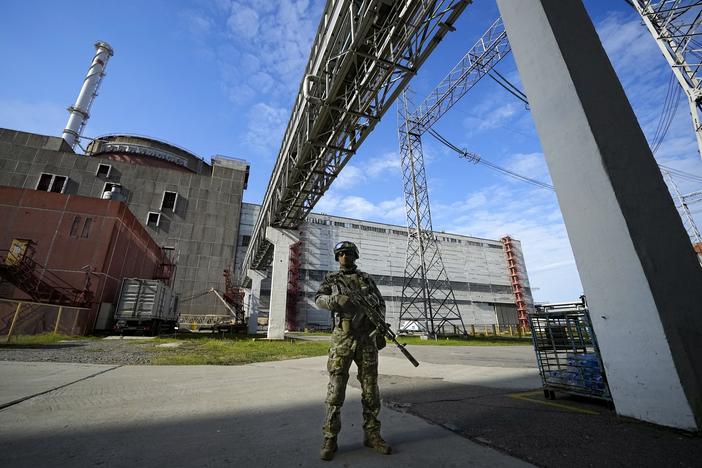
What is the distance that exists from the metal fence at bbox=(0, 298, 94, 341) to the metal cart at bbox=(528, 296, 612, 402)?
17.6m

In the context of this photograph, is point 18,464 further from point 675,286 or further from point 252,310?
point 252,310

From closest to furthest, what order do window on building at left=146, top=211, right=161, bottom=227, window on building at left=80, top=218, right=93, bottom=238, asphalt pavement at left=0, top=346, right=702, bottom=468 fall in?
asphalt pavement at left=0, top=346, right=702, bottom=468 < window on building at left=80, top=218, right=93, bottom=238 < window on building at left=146, top=211, right=161, bottom=227

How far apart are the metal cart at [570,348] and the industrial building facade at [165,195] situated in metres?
30.2

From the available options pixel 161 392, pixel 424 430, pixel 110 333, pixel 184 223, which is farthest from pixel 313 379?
pixel 184 223

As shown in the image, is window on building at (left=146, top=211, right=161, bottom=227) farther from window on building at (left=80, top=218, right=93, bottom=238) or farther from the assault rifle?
the assault rifle

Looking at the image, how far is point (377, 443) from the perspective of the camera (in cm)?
222

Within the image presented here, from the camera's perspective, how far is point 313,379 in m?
5.31

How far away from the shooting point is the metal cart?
11.0 feet

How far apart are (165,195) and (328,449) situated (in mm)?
36727

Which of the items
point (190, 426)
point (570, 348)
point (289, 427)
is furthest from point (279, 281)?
point (570, 348)

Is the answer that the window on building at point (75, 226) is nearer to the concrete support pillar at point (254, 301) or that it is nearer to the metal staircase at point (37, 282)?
the metal staircase at point (37, 282)

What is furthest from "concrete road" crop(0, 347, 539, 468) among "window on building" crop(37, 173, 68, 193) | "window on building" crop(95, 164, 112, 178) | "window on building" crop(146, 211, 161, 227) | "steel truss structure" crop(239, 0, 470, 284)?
"window on building" crop(37, 173, 68, 193)

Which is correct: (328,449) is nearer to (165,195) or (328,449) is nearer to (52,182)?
(165,195)

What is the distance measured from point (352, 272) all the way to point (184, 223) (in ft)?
112
